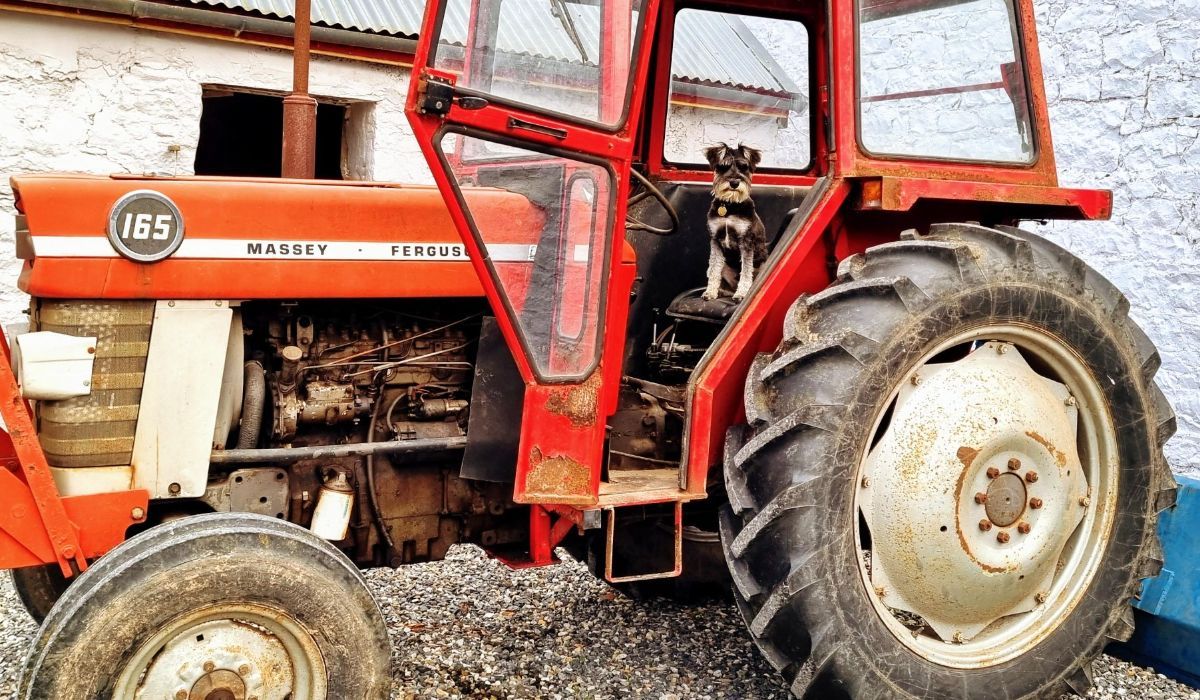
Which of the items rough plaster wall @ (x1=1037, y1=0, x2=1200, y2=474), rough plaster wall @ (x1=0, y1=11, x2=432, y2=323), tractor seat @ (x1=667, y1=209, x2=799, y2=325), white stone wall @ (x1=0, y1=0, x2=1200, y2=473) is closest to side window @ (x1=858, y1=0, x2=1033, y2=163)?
tractor seat @ (x1=667, y1=209, x2=799, y2=325)

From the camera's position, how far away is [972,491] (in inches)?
109

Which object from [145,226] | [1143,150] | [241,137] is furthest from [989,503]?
[241,137]

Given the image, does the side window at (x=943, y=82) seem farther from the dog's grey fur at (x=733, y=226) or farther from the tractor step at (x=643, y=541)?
the tractor step at (x=643, y=541)

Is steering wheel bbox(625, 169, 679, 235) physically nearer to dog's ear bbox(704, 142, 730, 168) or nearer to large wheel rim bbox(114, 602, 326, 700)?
dog's ear bbox(704, 142, 730, 168)

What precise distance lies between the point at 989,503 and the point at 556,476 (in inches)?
48.4

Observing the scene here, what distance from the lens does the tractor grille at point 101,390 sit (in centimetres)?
253

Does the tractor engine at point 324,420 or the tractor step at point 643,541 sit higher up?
the tractor engine at point 324,420

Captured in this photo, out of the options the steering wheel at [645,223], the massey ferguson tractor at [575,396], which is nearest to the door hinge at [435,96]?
the massey ferguson tractor at [575,396]

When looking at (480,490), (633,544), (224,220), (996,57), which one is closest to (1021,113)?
(996,57)

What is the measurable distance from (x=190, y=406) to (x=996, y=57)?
8.52 feet

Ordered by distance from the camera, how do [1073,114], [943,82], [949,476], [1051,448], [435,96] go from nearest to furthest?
[435,96] → [949,476] → [1051,448] → [943,82] → [1073,114]

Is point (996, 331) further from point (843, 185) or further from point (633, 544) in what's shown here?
point (633, 544)

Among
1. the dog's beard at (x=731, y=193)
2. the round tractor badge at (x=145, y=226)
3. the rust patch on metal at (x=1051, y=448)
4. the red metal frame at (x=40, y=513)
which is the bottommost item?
the red metal frame at (x=40, y=513)

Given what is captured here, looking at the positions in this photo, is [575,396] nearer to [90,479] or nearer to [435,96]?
[435,96]
